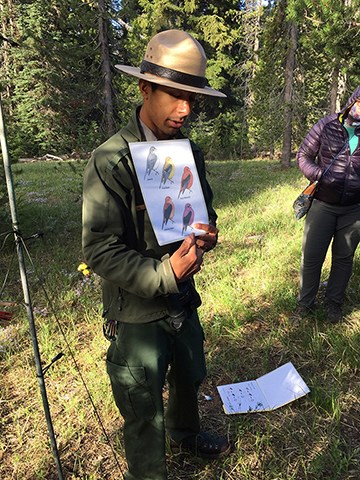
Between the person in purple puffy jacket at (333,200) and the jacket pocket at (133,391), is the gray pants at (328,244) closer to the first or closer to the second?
the person in purple puffy jacket at (333,200)

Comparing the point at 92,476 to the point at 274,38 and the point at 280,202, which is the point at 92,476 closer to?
the point at 280,202

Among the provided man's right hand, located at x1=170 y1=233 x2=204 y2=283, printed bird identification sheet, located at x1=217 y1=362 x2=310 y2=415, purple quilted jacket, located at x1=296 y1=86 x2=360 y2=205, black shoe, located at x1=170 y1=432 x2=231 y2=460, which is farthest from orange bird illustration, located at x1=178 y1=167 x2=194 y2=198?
purple quilted jacket, located at x1=296 y1=86 x2=360 y2=205

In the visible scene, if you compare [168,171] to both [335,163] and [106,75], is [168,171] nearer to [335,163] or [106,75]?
[335,163]

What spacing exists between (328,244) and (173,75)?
2.65 meters

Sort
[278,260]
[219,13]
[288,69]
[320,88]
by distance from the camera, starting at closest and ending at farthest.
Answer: [278,260]
[288,69]
[219,13]
[320,88]

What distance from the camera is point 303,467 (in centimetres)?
228

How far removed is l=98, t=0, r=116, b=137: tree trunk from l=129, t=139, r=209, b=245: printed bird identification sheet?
6.69 metres

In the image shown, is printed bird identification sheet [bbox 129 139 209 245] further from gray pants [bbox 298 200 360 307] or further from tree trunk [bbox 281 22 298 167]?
tree trunk [bbox 281 22 298 167]

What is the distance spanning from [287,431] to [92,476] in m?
1.34

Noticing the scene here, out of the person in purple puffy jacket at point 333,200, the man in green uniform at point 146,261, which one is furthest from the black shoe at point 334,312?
the man in green uniform at point 146,261

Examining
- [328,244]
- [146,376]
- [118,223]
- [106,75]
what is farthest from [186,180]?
[106,75]

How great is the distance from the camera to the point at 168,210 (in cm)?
159

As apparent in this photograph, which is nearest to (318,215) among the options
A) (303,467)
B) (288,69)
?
(303,467)

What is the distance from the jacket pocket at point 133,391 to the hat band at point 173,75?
127 centimetres
